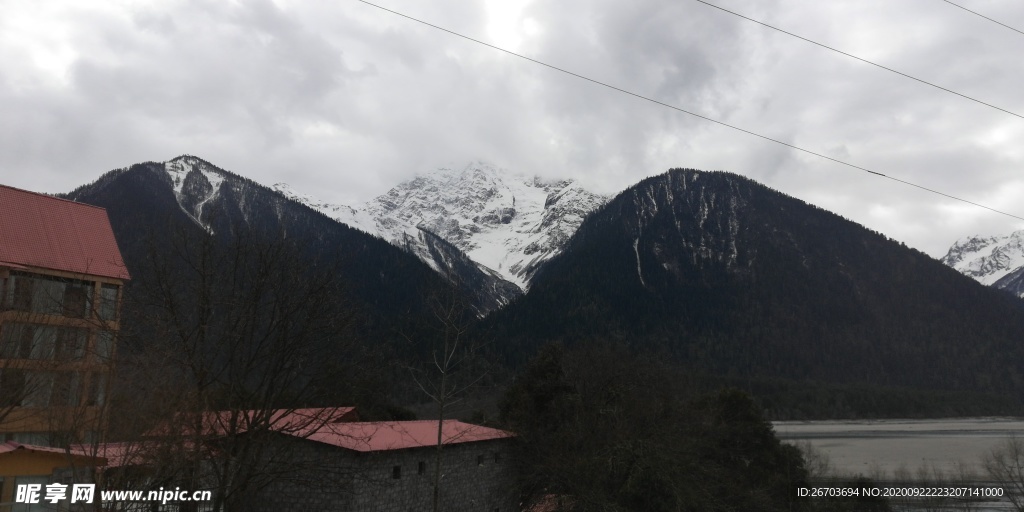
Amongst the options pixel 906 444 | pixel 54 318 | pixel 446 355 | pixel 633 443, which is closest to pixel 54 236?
pixel 54 318

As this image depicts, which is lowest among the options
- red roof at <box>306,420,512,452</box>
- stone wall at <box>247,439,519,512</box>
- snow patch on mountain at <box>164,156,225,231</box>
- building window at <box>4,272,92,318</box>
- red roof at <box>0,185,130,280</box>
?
stone wall at <box>247,439,519,512</box>

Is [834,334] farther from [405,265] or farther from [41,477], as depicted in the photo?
[41,477]

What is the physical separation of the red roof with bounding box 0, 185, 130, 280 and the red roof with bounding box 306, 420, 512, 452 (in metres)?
11.8

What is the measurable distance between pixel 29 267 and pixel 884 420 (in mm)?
132700

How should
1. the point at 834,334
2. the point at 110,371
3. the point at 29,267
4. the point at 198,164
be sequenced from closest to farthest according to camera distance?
the point at 110,371
the point at 29,267
the point at 834,334
the point at 198,164

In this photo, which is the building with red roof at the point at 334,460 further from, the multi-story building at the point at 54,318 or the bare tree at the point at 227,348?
the multi-story building at the point at 54,318

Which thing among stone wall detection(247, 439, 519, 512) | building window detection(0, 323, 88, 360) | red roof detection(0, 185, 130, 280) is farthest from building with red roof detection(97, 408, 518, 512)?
red roof detection(0, 185, 130, 280)

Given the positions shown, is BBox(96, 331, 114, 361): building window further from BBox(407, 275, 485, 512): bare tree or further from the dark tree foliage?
the dark tree foliage

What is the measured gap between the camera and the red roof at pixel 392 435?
22548 mm

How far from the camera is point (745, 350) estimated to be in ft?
477

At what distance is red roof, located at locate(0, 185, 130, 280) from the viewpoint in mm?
27016

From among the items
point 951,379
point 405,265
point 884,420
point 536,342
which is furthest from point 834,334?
point 405,265

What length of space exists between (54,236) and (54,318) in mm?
8972

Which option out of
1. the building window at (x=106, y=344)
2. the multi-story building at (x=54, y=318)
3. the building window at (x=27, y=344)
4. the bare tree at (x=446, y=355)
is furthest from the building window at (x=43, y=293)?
the bare tree at (x=446, y=355)
